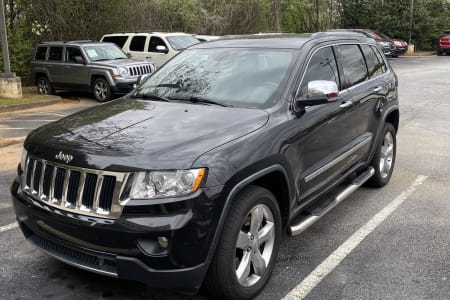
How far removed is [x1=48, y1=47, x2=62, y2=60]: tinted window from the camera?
15202mm

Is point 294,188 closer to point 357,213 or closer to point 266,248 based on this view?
point 266,248

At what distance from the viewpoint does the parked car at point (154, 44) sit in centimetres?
1617

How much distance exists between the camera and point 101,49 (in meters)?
14.8

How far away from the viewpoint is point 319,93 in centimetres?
384

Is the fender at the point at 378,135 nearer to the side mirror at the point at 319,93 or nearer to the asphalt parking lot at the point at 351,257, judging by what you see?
the asphalt parking lot at the point at 351,257

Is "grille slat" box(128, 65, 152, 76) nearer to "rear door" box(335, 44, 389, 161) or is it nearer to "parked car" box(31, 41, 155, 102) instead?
"parked car" box(31, 41, 155, 102)

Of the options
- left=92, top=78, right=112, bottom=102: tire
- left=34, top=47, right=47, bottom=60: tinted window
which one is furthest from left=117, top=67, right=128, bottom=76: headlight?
left=34, top=47, right=47, bottom=60: tinted window

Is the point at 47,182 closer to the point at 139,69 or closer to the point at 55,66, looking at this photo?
the point at 139,69

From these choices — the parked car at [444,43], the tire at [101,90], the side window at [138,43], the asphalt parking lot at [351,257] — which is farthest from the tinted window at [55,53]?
the parked car at [444,43]

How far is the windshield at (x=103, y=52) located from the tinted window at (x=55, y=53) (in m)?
1.15

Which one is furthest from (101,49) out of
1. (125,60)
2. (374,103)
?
(374,103)

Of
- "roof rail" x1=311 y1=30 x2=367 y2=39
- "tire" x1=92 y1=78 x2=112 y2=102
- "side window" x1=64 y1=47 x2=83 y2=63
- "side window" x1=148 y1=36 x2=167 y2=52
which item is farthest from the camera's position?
"side window" x1=148 y1=36 x2=167 y2=52

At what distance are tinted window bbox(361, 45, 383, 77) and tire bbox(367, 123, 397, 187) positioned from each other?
0.64 meters

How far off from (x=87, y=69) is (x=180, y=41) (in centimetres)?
363
